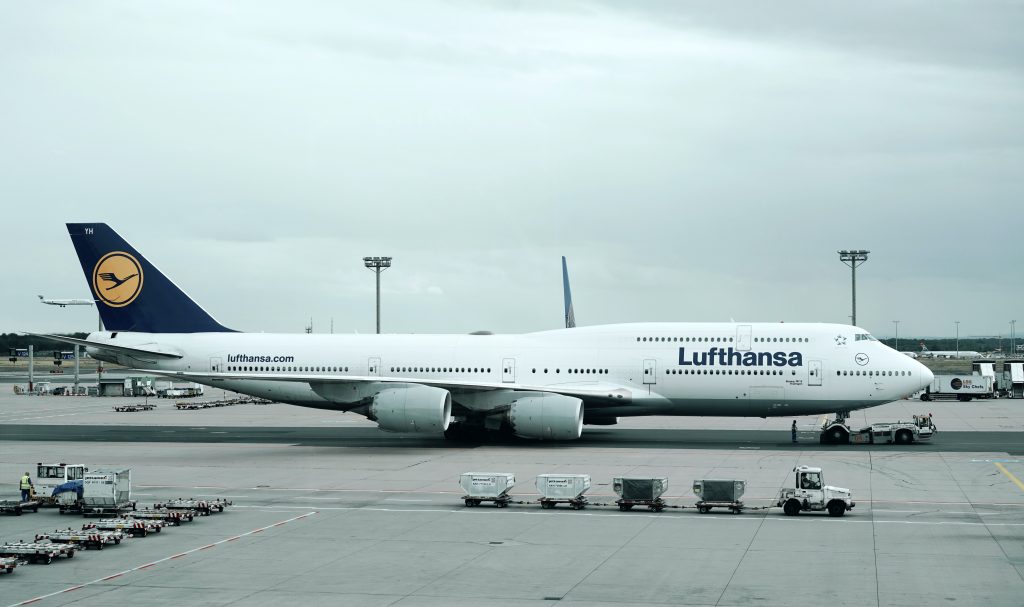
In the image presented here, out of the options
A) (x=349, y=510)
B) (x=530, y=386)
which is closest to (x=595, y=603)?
(x=349, y=510)

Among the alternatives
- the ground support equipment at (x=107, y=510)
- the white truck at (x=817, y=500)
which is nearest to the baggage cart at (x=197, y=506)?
the ground support equipment at (x=107, y=510)

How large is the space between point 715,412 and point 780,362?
134 inches

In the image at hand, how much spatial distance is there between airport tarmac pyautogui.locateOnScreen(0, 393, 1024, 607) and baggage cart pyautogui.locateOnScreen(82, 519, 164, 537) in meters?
0.27

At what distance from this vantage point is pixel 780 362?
4294 cm

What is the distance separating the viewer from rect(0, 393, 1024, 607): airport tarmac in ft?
58.7

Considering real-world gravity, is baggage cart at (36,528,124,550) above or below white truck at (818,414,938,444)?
below

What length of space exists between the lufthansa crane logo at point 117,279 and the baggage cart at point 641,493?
29.0 metres

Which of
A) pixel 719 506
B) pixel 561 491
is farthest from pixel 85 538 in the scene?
pixel 719 506

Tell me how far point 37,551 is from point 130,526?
2947 millimetres

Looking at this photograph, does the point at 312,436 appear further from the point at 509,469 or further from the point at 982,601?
the point at 982,601

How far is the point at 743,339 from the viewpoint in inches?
1711

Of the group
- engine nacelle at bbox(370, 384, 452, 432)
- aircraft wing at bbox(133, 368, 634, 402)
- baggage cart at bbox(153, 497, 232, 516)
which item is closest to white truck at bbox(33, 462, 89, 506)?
baggage cart at bbox(153, 497, 232, 516)

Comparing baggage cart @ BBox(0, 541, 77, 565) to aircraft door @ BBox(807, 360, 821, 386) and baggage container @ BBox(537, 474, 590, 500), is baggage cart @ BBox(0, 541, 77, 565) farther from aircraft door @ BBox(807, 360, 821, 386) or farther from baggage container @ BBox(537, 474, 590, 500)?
aircraft door @ BBox(807, 360, 821, 386)

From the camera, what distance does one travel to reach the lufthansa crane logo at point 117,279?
46906mm
